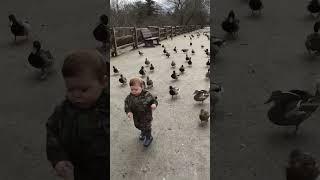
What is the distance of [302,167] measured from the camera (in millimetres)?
838

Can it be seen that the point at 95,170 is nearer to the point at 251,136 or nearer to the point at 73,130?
the point at 73,130

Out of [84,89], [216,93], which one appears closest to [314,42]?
[216,93]

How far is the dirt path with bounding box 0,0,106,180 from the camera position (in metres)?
0.87

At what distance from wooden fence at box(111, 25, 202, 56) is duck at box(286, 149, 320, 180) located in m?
0.41

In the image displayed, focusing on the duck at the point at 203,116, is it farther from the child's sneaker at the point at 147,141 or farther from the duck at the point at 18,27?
the duck at the point at 18,27

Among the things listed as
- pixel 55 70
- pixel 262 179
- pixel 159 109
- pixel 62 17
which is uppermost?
pixel 62 17

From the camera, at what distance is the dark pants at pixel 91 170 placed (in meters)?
0.75

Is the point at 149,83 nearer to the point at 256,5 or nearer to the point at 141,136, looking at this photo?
the point at 141,136

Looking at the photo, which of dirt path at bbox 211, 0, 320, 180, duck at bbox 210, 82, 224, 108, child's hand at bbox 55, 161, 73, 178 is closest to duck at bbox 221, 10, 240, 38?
dirt path at bbox 211, 0, 320, 180

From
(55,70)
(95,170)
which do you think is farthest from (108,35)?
(95,170)

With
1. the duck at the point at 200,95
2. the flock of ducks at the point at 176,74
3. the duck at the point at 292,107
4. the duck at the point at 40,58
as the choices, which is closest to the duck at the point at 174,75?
the flock of ducks at the point at 176,74

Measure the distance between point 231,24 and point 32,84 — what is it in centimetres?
51

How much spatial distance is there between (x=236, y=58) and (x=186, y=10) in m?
0.19

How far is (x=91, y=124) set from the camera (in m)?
0.73
